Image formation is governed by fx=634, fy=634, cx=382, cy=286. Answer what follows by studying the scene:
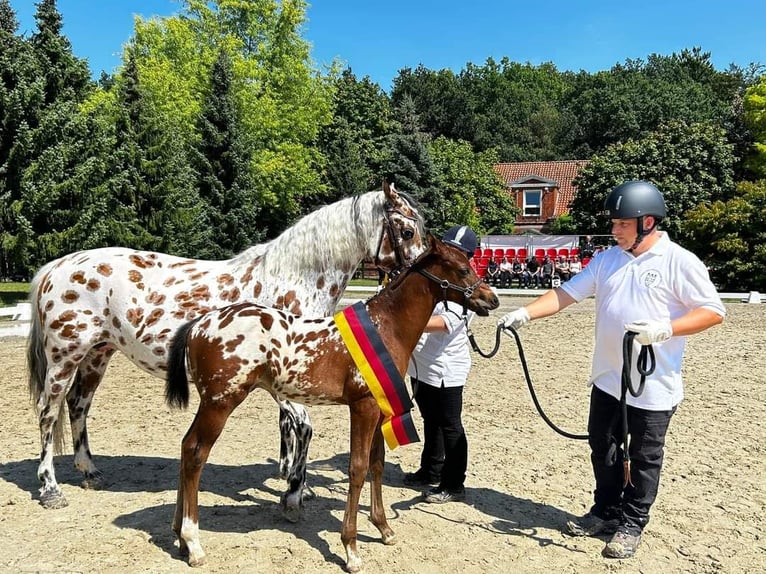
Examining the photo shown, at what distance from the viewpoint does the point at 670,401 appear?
154 inches

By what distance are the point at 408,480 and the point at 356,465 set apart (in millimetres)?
1665

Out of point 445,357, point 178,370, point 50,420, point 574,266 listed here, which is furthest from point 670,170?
point 178,370

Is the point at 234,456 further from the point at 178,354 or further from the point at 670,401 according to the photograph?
the point at 670,401

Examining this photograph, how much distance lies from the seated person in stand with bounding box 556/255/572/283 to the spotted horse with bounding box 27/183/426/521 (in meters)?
22.4

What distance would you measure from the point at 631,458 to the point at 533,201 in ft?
154

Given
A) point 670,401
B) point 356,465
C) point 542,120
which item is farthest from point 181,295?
point 542,120

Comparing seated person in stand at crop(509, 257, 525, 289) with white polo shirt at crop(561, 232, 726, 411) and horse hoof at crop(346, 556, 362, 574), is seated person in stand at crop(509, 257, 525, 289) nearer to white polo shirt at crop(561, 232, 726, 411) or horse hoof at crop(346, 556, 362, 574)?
white polo shirt at crop(561, 232, 726, 411)

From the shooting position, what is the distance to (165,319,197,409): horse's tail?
392 centimetres

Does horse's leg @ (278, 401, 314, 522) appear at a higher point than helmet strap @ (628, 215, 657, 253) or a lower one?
lower

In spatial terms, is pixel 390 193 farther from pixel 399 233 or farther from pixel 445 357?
pixel 445 357

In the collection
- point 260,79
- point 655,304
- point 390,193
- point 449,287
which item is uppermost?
point 260,79

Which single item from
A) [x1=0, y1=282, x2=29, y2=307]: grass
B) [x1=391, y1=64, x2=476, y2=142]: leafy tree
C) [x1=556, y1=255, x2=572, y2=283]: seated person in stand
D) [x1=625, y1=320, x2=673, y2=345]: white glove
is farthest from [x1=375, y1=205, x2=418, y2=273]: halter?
[x1=391, y1=64, x2=476, y2=142]: leafy tree

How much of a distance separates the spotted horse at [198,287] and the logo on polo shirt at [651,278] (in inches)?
62.9

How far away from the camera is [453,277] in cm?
395
